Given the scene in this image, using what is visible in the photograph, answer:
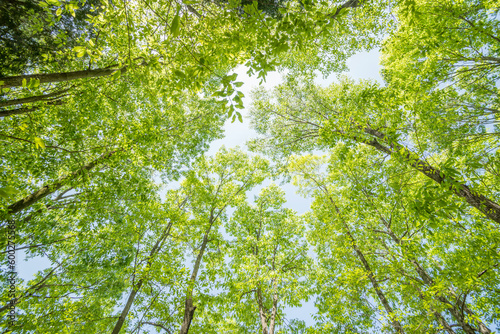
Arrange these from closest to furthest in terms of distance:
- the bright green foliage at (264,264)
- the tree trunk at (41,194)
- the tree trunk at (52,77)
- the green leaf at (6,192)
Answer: the green leaf at (6,192) → the tree trunk at (52,77) → the tree trunk at (41,194) → the bright green foliage at (264,264)

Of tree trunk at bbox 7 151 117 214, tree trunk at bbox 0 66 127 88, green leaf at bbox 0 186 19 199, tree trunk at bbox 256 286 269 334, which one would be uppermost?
tree trunk at bbox 0 66 127 88

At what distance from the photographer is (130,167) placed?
6.32 meters

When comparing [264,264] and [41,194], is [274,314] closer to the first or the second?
[264,264]

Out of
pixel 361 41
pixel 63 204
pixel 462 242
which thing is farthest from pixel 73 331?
pixel 361 41

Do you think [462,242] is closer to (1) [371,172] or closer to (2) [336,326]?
(1) [371,172]

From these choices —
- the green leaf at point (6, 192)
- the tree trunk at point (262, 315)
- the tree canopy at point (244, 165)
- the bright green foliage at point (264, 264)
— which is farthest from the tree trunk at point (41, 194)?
the tree trunk at point (262, 315)

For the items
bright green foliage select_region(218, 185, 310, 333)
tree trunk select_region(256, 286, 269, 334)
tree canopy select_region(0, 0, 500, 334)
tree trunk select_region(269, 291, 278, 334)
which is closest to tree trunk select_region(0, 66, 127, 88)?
tree canopy select_region(0, 0, 500, 334)

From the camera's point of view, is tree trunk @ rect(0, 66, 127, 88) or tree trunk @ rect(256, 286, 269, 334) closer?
tree trunk @ rect(0, 66, 127, 88)

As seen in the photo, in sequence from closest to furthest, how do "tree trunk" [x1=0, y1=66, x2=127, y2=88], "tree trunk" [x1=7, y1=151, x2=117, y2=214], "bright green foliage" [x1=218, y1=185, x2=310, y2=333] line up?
"tree trunk" [x1=0, y1=66, x2=127, y2=88], "tree trunk" [x1=7, y1=151, x2=117, y2=214], "bright green foliage" [x1=218, y1=185, x2=310, y2=333]

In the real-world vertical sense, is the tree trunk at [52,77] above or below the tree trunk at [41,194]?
above

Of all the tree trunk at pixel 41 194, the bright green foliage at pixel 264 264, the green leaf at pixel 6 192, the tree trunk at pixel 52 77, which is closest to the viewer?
the green leaf at pixel 6 192

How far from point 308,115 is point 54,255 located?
38.7 feet

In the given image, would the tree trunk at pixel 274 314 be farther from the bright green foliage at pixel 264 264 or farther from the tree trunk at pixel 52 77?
the tree trunk at pixel 52 77

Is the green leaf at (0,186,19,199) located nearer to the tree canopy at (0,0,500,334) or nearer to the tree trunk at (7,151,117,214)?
the tree canopy at (0,0,500,334)
